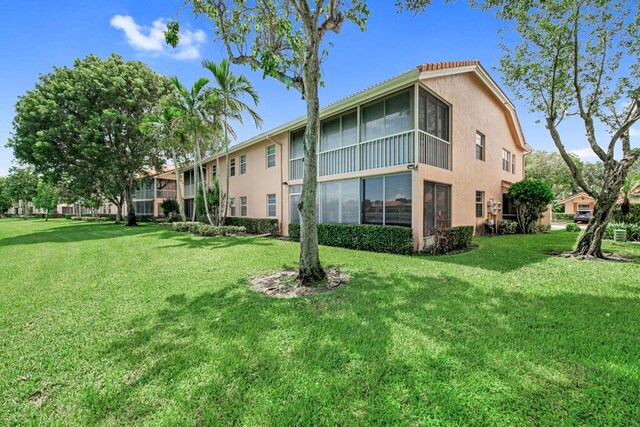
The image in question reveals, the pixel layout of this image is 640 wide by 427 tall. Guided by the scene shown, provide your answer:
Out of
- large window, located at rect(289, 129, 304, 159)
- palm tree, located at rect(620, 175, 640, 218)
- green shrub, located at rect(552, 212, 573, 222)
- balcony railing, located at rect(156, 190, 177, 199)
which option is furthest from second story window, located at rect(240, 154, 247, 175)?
green shrub, located at rect(552, 212, 573, 222)

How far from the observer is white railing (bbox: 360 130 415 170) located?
9.76 m

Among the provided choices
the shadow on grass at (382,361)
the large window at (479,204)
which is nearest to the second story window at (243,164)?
the large window at (479,204)

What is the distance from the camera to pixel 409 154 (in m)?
9.70

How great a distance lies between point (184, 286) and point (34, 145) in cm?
2128

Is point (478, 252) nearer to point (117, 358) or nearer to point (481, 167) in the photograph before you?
point (481, 167)

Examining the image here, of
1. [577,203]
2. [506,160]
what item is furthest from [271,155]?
[577,203]

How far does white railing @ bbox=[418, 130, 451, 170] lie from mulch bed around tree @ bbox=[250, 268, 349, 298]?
18.5ft

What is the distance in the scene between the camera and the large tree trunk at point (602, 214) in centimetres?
871

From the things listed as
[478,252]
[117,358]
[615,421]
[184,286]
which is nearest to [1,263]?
[184,286]

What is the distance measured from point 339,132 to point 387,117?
2.51 metres

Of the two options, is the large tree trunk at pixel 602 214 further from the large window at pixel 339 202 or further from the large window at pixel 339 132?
the large window at pixel 339 132

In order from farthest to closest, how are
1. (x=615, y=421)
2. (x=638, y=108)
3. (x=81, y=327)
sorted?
(x=638, y=108)
(x=81, y=327)
(x=615, y=421)

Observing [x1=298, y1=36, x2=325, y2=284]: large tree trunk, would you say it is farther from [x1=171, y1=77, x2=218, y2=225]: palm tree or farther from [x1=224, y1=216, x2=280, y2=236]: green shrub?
[x1=171, y1=77, x2=218, y2=225]: palm tree

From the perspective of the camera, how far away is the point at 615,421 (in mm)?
2248
